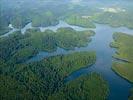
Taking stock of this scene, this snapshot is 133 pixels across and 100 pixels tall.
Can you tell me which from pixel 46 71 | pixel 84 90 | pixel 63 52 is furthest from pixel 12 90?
pixel 63 52

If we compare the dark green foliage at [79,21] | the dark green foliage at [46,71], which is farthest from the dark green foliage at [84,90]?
the dark green foliage at [79,21]

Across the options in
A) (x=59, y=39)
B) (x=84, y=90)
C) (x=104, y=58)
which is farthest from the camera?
(x=59, y=39)

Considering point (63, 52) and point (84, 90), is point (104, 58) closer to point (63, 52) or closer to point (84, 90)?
point (63, 52)

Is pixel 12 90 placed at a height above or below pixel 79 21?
above

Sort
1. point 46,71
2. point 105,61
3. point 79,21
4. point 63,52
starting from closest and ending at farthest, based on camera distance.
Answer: point 46,71 → point 105,61 → point 63,52 → point 79,21

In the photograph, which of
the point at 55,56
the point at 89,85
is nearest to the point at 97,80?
the point at 89,85

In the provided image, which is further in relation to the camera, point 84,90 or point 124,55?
point 124,55

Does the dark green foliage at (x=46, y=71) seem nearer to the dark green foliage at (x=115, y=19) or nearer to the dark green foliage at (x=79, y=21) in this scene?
the dark green foliage at (x=79, y=21)
